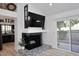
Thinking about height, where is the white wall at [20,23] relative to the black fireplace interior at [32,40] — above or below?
above

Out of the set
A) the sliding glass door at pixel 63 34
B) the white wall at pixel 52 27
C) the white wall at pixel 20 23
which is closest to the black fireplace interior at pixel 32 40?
the white wall at pixel 20 23

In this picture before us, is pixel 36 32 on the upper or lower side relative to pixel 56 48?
upper

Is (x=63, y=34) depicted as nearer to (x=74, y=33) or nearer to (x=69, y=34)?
(x=69, y=34)

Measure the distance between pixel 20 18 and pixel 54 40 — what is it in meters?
1.61

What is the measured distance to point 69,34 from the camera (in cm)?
314

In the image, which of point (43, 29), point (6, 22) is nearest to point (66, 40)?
point (43, 29)

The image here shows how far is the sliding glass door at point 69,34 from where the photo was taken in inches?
120

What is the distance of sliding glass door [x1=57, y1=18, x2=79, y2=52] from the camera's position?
3.04 meters

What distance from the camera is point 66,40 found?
3051mm

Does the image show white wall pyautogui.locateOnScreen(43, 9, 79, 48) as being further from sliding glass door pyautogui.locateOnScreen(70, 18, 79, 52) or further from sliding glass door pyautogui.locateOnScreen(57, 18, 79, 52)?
sliding glass door pyautogui.locateOnScreen(70, 18, 79, 52)

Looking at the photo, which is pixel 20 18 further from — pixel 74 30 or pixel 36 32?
pixel 74 30

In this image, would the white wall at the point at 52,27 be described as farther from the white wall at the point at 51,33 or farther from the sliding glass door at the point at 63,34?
the sliding glass door at the point at 63,34

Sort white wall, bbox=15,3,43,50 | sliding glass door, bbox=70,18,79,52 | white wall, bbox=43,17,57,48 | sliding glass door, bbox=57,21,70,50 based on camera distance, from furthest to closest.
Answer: white wall, bbox=43,17,57,48
white wall, bbox=15,3,43,50
sliding glass door, bbox=57,21,70,50
sliding glass door, bbox=70,18,79,52

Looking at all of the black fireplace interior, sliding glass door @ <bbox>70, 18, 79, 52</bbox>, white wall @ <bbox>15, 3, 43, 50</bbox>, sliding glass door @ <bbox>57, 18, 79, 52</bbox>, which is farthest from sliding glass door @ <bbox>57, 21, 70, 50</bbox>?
white wall @ <bbox>15, 3, 43, 50</bbox>
